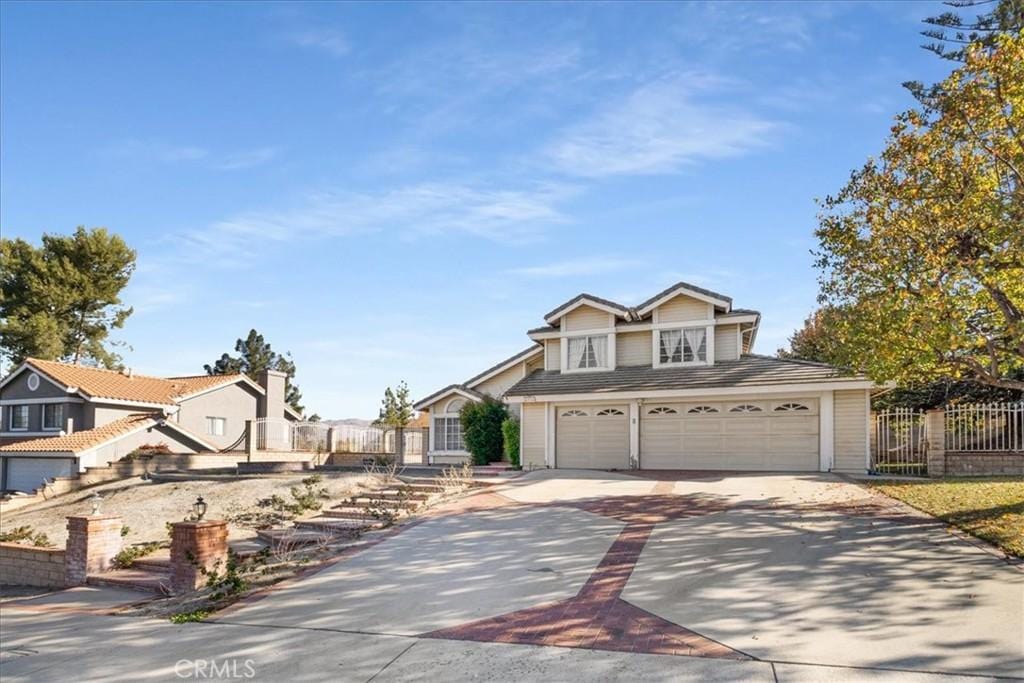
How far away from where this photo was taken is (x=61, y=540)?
1788 centimetres

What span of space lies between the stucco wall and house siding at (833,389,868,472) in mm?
28085

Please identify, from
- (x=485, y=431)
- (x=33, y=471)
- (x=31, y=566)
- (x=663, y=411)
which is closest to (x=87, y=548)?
(x=31, y=566)

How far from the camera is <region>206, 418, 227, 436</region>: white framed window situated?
35969 millimetres

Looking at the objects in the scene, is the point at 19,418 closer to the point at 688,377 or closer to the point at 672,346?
the point at 672,346

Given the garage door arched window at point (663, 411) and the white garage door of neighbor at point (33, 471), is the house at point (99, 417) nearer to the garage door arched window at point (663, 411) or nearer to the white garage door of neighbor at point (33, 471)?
the white garage door of neighbor at point (33, 471)

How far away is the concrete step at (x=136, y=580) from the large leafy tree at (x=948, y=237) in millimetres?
12953

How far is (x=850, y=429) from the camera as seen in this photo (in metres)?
20.8

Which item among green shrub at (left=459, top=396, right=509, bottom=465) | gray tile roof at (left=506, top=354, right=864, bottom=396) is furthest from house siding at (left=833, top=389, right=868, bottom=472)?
green shrub at (left=459, top=396, right=509, bottom=465)

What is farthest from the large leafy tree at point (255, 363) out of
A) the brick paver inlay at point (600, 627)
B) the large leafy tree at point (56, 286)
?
the brick paver inlay at point (600, 627)

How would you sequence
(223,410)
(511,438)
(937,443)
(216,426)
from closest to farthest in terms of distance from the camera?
(937,443) < (511,438) < (216,426) < (223,410)

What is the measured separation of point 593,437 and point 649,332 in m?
4.16

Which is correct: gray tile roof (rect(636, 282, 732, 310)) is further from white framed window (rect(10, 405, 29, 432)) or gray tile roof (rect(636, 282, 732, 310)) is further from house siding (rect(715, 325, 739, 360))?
white framed window (rect(10, 405, 29, 432))

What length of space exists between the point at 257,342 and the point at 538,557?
5187cm

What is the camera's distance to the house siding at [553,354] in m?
26.8
